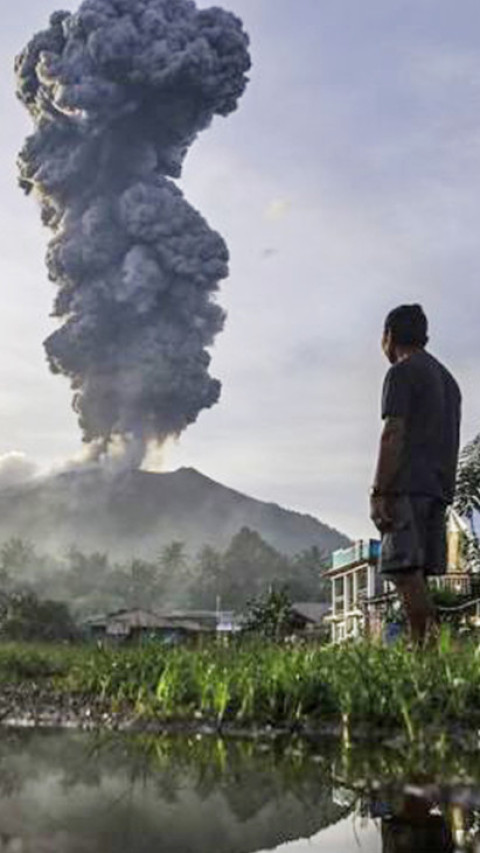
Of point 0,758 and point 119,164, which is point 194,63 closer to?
point 119,164

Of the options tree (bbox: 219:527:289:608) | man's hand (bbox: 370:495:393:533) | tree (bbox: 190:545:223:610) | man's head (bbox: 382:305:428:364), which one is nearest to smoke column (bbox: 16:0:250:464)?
tree (bbox: 190:545:223:610)

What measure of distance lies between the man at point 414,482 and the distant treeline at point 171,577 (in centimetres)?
11483

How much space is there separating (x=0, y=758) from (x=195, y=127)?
123 meters

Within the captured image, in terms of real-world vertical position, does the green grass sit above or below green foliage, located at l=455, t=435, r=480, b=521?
below

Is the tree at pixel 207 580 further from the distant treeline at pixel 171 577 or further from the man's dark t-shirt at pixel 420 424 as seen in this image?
the man's dark t-shirt at pixel 420 424

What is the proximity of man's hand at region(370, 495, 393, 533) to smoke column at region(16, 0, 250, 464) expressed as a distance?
343 ft

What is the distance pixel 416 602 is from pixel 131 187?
11912 centimetres

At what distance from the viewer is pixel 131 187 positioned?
121m

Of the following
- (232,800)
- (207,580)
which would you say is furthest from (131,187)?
(232,800)

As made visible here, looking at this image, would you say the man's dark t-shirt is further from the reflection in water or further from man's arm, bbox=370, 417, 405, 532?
the reflection in water

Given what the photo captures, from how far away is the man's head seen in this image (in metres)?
6.00

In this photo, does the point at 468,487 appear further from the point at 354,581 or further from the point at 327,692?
the point at 354,581

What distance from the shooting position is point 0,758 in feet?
9.21

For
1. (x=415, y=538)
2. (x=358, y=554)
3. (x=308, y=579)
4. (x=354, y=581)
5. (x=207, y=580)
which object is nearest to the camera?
(x=415, y=538)
